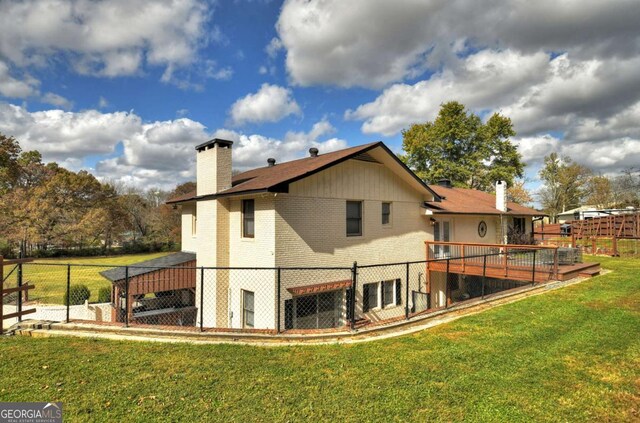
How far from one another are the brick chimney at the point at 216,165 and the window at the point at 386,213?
624 cm

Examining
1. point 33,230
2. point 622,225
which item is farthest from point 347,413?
point 33,230

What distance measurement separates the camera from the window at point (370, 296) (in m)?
12.9

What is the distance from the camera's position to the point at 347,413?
418 cm

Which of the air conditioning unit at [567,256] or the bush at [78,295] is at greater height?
the air conditioning unit at [567,256]

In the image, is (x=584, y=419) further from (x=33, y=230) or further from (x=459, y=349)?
(x=33, y=230)

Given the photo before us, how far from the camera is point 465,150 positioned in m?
38.0

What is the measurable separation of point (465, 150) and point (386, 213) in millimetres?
28140

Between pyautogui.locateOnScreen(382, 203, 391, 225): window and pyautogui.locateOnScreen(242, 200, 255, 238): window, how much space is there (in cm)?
544

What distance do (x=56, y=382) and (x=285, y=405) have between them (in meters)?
3.35
